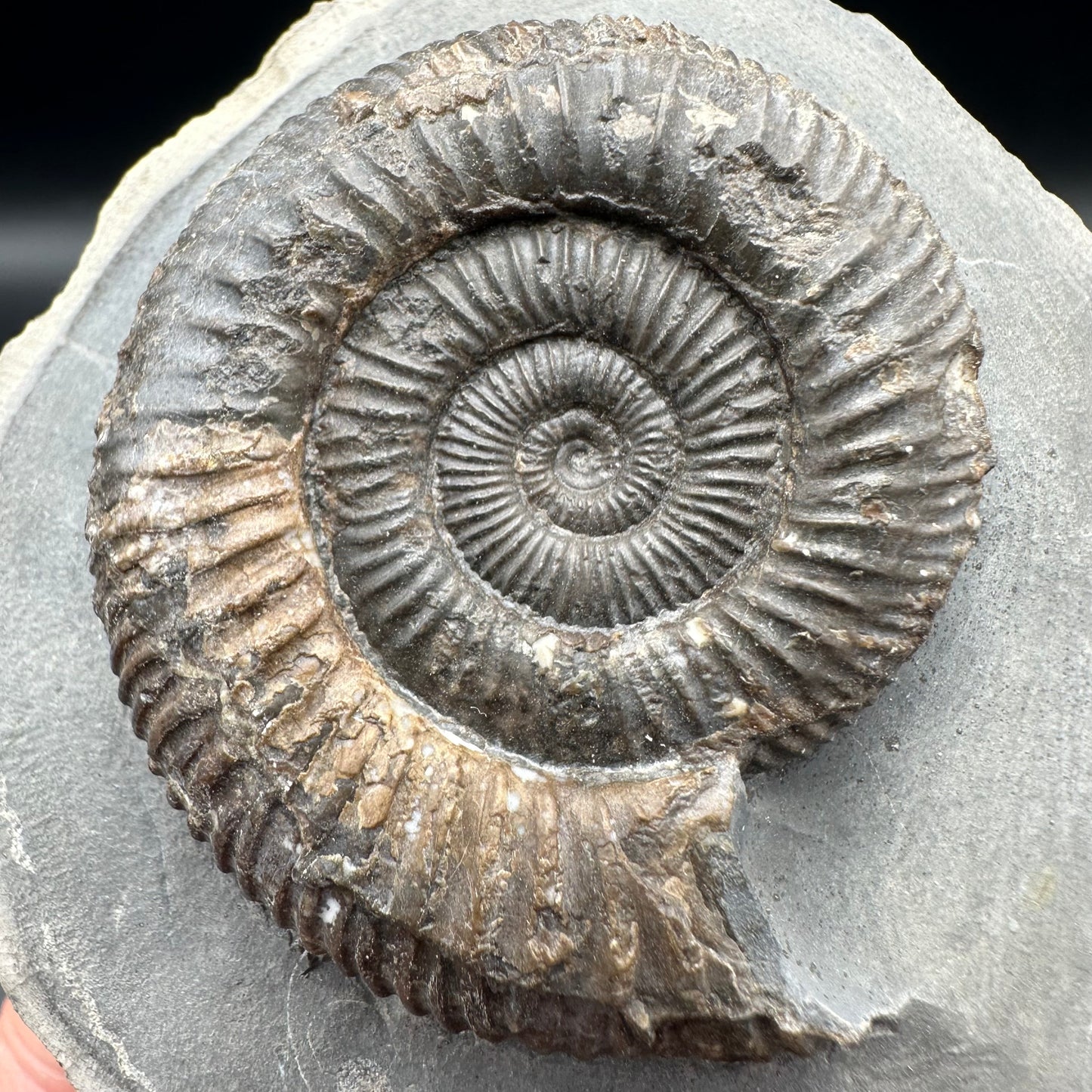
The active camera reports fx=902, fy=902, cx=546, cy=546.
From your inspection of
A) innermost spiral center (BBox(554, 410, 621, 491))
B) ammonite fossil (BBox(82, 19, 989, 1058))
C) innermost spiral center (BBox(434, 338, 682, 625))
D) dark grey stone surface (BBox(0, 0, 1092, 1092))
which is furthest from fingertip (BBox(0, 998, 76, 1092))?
innermost spiral center (BBox(554, 410, 621, 491))

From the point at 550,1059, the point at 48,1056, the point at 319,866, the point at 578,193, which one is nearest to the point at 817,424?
the point at 578,193

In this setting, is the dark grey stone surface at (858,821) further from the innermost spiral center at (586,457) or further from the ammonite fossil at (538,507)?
the innermost spiral center at (586,457)

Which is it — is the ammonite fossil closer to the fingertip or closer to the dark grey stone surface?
the dark grey stone surface

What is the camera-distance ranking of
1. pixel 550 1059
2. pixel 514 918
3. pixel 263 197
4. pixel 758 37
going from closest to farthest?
1. pixel 514 918
2. pixel 263 197
3. pixel 550 1059
4. pixel 758 37

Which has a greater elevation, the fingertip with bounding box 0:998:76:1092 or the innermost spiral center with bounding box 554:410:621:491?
the innermost spiral center with bounding box 554:410:621:491

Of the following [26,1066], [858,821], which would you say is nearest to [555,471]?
[858,821]

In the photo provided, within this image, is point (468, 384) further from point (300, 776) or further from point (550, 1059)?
point (550, 1059)
